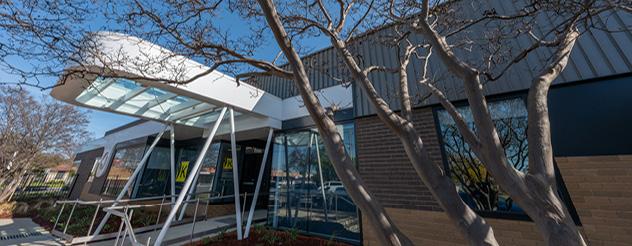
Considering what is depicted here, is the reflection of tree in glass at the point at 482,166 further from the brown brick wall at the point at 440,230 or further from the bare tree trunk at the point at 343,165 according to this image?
the bare tree trunk at the point at 343,165

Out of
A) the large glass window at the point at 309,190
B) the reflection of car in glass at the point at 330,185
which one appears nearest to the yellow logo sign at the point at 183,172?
the large glass window at the point at 309,190

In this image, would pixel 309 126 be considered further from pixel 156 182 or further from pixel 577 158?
pixel 156 182

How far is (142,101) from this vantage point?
617 centimetres

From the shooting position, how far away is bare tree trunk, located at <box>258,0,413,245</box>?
5.40ft

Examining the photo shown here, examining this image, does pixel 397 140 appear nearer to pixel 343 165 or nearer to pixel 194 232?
pixel 343 165

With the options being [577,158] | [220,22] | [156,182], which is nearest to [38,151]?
[156,182]

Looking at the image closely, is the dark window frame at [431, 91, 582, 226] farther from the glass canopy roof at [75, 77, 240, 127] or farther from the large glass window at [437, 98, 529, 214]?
the glass canopy roof at [75, 77, 240, 127]

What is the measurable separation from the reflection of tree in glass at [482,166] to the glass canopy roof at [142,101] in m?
5.69

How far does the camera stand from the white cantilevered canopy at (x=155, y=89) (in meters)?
3.74

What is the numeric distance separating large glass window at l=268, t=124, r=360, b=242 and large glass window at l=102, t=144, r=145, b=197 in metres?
7.91

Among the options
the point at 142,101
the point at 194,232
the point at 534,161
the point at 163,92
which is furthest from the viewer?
the point at 142,101

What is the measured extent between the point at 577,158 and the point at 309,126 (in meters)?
4.85

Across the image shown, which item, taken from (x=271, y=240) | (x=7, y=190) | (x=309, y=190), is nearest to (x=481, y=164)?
(x=309, y=190)

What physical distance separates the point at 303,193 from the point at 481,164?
3.98 m
